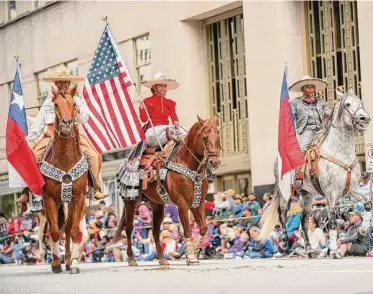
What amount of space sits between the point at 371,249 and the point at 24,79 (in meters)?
27.3

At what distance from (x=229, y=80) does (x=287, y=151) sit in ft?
50.4

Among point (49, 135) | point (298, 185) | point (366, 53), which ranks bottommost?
point (298, 185)

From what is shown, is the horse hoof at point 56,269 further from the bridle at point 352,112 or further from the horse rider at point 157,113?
the bridle at point 352,112

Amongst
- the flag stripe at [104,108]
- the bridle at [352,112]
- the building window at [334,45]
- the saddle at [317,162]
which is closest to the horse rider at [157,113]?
the flag stripe at [104,108]

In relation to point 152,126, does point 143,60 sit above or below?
above

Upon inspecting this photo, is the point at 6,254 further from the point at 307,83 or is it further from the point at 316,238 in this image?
the point at 307,83

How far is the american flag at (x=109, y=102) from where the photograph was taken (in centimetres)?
2100

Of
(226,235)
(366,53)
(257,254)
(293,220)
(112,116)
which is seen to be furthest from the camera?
(366,53)

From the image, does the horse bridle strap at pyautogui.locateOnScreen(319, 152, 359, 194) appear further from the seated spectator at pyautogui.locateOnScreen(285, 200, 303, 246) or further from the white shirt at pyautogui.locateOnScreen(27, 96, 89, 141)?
the white shirt at pyautogui.locateOnScreen(27, 96, 89, 141)

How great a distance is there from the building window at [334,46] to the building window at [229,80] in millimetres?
3300

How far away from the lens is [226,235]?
2647 cm

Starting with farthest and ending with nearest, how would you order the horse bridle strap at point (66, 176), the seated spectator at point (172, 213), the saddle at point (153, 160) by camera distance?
the seated spectator at point (172, 213), the saddle at point (153, 160), the horse bridle strap at point (66, 176)

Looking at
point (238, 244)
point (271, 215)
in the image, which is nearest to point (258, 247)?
point (238, 244)

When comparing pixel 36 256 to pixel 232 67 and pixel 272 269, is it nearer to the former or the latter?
pixel 232 67
